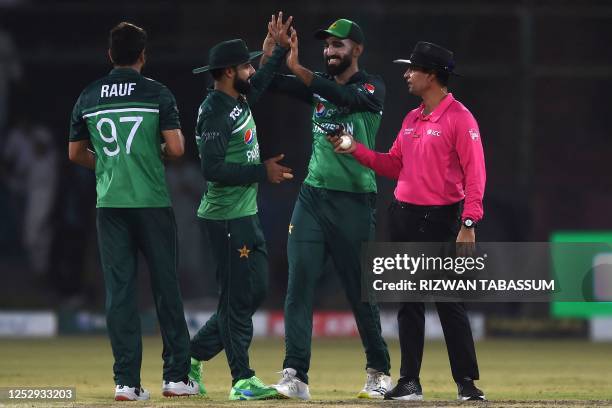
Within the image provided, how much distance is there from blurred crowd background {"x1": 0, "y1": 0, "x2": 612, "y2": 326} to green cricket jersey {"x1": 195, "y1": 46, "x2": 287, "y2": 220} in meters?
6.62

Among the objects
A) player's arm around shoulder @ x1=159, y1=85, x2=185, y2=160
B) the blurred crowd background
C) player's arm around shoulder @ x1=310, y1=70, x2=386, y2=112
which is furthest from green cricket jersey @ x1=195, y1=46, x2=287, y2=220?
the blurred crowd background

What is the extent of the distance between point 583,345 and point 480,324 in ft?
4.01

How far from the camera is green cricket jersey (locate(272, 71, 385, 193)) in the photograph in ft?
25.9

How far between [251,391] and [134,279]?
0.84 meters

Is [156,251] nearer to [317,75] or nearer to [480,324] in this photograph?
[317,75]

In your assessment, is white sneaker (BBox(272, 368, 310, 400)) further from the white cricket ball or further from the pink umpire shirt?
the white cricket ball

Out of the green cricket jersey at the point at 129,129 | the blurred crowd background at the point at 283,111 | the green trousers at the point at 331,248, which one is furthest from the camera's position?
the blurred crowd background at the point at 283,111

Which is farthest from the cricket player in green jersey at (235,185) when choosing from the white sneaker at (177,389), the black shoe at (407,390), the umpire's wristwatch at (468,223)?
the umpire's wristwatch at (468,223)

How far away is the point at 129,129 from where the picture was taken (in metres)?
7.33

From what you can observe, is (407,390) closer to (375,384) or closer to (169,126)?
(375,384)

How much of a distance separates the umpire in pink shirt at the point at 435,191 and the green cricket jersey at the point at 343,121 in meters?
0.44

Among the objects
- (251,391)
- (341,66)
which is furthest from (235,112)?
(251,391)

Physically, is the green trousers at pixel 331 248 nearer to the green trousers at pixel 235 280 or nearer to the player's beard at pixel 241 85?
the green trousers at pixel 235 280

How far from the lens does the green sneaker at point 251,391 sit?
24.4ft
